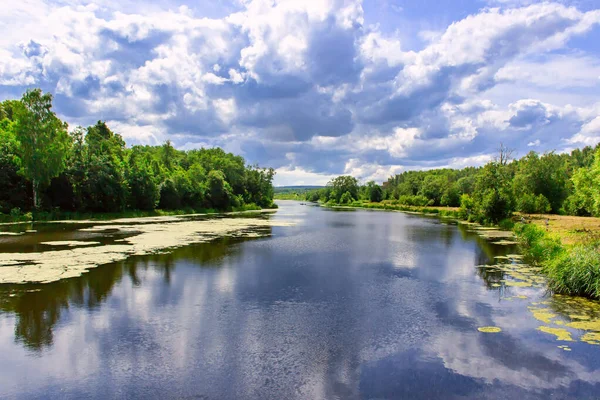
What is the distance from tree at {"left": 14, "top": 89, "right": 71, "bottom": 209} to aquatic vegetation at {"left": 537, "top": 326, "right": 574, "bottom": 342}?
4400cm

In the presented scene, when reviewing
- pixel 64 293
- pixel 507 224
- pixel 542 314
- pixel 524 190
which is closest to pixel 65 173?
pixel 64 293

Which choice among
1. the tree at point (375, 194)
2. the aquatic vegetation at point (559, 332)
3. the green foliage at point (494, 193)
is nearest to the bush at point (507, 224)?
the green foliage at point (494, 193)

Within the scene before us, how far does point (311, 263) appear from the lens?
19984 millimetres

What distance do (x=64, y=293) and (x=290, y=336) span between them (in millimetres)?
8540

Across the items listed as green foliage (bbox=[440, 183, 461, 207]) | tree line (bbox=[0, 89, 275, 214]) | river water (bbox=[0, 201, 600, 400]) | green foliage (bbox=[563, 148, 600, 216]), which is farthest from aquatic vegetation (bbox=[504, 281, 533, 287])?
green foliage (bbox=[440, 183, 461, 207])

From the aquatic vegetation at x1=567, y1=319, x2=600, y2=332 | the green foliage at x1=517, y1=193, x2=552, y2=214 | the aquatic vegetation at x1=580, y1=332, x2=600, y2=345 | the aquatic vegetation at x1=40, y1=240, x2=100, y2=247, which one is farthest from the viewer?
the green foliage at x1=517, y1=193, x2=552, y2=214

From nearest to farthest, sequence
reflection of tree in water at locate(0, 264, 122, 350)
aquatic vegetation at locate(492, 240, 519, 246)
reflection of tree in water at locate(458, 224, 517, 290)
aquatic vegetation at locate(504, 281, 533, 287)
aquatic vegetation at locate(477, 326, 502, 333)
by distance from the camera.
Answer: reflection of tree in water at locate(0, 264, 122, 350) → aquatic vegetation at locate(477, 326, 502, 333) → aquatic vegetation at locate(504, 281, 533, 287) → reflection of tree in water at locate(458, 224, 517, 290) → aquatic vegetation at locate(492, 240, 519, 246)

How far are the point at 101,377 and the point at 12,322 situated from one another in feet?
16.1

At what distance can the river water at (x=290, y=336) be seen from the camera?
7254mm

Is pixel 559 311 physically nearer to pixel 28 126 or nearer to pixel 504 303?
pixel 504 303

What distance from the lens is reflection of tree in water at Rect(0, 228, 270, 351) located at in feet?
32.3

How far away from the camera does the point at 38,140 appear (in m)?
39.3

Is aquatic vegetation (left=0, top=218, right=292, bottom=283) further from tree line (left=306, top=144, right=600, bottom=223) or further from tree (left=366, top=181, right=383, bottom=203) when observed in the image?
tree (left=366, top=181, right=383, bottom=203)

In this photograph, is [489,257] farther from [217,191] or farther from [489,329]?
[217,191]
